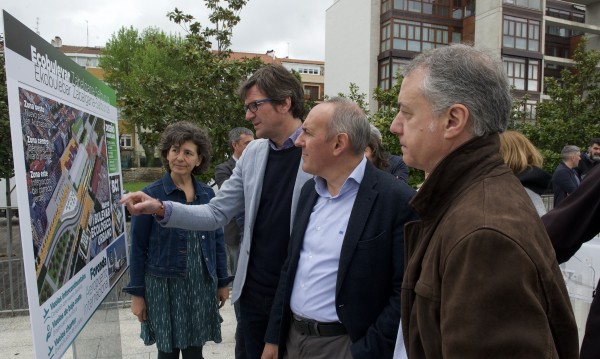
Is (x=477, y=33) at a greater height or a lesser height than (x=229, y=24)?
greater

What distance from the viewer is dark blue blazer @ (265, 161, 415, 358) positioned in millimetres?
2141

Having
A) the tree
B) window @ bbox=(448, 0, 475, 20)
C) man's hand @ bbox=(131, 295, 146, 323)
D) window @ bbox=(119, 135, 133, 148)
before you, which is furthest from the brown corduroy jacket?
window @ bbox=(119, 135, 133, 148)

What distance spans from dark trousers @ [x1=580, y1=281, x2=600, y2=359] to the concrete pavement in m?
2.84

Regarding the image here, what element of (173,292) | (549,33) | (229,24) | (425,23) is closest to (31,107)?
(173,292)

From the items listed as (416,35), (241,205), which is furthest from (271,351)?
(416,35)

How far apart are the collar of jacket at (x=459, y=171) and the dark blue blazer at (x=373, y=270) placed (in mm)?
889

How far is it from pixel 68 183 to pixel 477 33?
37437mm

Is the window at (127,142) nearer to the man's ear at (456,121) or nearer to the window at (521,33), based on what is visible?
the window at (521,33)

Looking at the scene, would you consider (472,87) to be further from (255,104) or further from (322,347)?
(255,104)

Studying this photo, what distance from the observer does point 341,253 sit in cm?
219

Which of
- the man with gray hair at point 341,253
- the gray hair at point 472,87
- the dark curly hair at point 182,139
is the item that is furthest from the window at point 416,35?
the gray hair at point 472,87

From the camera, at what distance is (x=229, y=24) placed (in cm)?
1008

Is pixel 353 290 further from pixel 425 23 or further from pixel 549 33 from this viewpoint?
pixel 549 33

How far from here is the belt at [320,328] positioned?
7.43 feet
